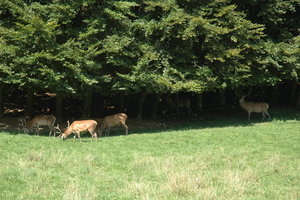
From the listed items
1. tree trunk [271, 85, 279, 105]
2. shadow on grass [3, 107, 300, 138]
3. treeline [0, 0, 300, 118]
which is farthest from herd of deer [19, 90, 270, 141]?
tree trunk [271, 85, 279, 105]

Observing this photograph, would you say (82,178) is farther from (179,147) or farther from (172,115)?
(172,115)

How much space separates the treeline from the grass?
2.79 m

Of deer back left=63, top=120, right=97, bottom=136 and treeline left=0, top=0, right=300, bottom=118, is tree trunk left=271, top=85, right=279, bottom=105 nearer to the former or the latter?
treeline left=0, top=0, right=300, bottom=118

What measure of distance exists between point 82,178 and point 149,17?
10415 mm

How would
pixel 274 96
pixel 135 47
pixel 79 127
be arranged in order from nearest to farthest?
pixel 79 127, pixel 135 47, pixel 274 96

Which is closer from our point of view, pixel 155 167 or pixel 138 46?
pixel 155 167

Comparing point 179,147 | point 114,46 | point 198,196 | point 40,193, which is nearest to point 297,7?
point 114,46

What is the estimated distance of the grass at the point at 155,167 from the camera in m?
7.74

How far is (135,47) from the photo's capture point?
1653 cm

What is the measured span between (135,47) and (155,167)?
321 inches

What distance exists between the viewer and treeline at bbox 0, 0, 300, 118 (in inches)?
562

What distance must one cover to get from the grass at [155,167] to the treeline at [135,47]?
2.79 m

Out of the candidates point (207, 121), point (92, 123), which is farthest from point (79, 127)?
point (207, 121)

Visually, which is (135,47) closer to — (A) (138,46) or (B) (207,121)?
(A) (138,46)
